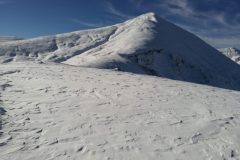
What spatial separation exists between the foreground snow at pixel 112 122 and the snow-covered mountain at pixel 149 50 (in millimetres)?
51097

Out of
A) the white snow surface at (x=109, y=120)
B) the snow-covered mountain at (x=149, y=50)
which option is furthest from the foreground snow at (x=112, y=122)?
the snow-covered mountain at (x=149, y=50)

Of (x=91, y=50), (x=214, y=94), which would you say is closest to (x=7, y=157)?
(x=214, y=94)

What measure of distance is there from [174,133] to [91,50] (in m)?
74.6

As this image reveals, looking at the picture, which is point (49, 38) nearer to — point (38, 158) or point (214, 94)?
point (214, 94)

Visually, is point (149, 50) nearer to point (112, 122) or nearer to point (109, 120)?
point (109, 120)

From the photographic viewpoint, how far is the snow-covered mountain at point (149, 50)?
72.0 m

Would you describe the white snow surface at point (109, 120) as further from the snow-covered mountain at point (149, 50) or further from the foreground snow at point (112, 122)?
the snow-covered mountain at point (149, 50)

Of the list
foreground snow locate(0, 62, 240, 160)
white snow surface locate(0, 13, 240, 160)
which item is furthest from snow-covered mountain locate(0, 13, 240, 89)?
foreground snow locate(0, 62, 240, 160)

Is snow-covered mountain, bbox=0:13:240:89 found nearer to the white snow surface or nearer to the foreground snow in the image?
the white snow surface

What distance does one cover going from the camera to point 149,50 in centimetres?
7606

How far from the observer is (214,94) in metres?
15.3

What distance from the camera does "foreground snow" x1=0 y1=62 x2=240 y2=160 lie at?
23.8 ft

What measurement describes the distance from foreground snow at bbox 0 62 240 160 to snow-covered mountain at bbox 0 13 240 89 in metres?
51.1

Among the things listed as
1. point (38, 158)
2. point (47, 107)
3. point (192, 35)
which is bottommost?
point (38, 158)
